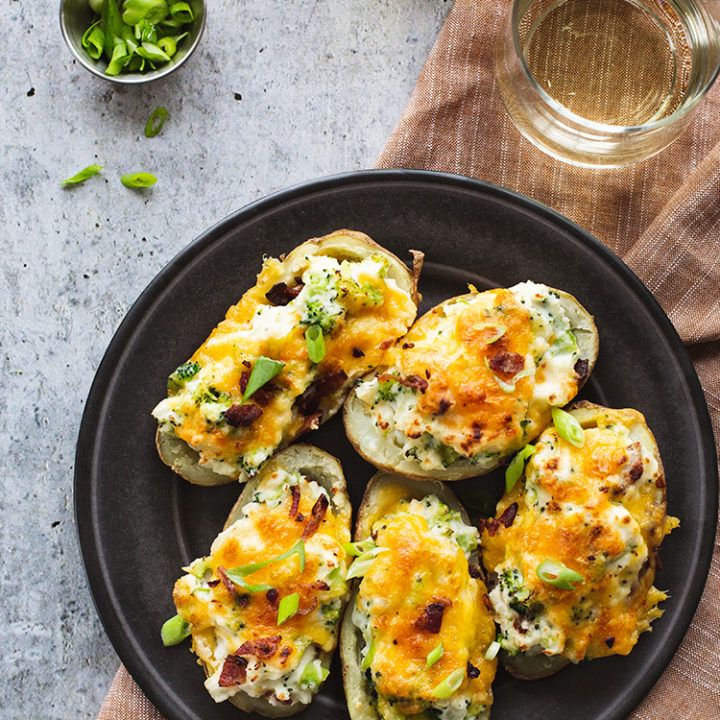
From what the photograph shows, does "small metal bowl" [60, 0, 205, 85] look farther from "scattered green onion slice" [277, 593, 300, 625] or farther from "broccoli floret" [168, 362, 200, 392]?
"scattered green onion slice" [277, 593, 300, 625]

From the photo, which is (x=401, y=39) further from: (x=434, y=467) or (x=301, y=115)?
(x=434, y=467)

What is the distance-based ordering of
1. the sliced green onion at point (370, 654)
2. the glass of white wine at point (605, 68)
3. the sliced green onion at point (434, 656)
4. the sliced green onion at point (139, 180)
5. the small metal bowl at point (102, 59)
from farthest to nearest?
the sliced green onion at point (139, 180) → the small metal bowl at point (102, 59) → the glass of white wine at point (605, 68) → the sliced green onion at point (370, 654) → the sliced green onion at point (434, 656)

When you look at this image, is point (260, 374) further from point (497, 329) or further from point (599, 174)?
point (599, 174)

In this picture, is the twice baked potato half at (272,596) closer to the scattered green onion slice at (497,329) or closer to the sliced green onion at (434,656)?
the sliced green onion at (434,656)

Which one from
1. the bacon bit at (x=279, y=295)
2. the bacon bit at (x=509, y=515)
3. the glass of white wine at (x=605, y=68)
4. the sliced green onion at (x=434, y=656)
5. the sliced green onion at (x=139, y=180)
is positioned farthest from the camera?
the sliced green onion at (x=139, y=180)

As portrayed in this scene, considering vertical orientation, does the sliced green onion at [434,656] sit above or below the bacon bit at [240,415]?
below

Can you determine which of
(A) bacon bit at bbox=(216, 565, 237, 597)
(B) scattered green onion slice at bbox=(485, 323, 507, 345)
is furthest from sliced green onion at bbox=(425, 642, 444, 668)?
(B) scattered green onion slice at bbox=(485, 323, 507, 345)

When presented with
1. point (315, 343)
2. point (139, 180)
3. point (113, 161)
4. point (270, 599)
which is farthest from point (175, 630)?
point (113, 161)

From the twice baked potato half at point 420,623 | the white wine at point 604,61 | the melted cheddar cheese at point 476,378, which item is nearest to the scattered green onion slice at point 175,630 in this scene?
the twice baked potato half at point 420,623
